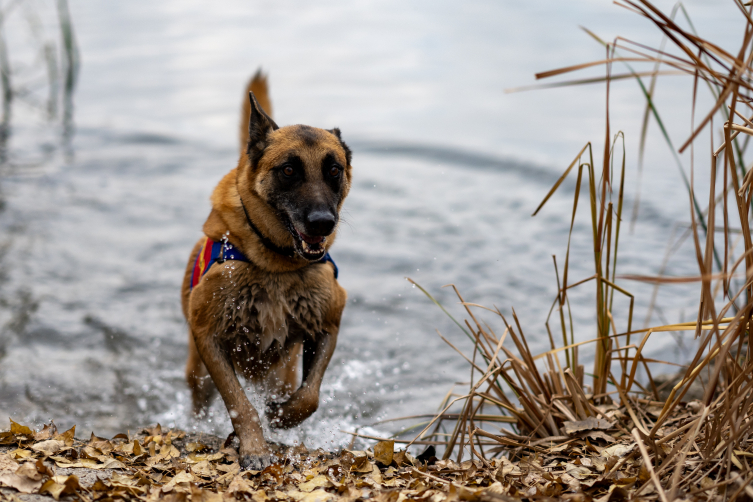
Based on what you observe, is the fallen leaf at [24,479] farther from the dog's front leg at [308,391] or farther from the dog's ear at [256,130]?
the dog's ear at [256,130]

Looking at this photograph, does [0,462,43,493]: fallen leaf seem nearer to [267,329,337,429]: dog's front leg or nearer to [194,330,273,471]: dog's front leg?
[194,330,273,471]: dog's front leg

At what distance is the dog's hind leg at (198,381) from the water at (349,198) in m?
0.14

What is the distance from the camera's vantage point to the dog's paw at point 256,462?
3.25m

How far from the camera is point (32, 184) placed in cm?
855

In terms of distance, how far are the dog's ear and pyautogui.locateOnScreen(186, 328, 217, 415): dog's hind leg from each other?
4.74ft

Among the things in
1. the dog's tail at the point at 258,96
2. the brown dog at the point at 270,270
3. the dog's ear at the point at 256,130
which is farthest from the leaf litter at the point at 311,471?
the dog's tail at the point at 258,96

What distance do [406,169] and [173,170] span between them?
335 cm

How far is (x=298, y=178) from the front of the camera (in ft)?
11.7

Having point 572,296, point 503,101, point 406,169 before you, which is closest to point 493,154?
Result: point 406,169

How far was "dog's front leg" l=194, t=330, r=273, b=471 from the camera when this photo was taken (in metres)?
3.30

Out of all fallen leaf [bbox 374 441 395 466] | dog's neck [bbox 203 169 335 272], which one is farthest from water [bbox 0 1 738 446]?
dog's neck [bbox 203 169 335 272]

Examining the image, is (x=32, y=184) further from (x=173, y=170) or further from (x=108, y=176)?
(x=173, y=170)

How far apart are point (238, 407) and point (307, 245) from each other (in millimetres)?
946

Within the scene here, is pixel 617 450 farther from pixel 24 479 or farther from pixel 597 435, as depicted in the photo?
pixel 24 479
